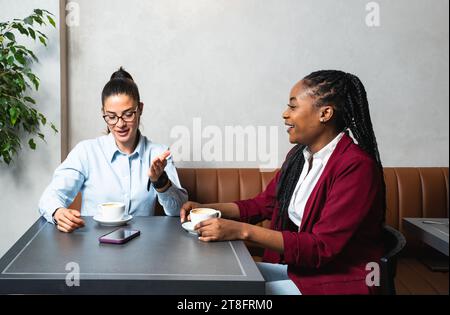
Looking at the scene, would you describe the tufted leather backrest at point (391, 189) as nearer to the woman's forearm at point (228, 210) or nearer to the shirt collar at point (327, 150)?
the woman's forearm at point (228, 210)

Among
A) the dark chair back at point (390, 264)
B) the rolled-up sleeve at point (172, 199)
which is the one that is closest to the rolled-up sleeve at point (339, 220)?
the dark chair back at point (390, 264)

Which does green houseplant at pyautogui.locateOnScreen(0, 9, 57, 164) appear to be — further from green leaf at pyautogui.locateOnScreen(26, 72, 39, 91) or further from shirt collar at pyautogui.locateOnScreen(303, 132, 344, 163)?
shirt collar at pyautogui.locateOnScreen(303, 132, 344, 163)

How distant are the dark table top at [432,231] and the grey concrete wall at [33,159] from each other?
1875 millimetres

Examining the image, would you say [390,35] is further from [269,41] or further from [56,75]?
[56,75]

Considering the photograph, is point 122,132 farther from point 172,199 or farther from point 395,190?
point 395,190

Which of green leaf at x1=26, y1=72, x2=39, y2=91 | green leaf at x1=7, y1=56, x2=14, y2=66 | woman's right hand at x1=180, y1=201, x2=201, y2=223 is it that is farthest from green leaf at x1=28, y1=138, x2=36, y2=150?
woman's right hand at x1=180, y1=201, x2=201, y2=223

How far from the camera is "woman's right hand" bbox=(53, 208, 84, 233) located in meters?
1.40

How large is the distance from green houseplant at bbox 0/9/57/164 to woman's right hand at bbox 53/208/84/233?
0.92 metres

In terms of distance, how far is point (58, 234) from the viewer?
4.49ft

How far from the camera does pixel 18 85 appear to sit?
2.29 meters

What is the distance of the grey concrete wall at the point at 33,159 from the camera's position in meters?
2.41

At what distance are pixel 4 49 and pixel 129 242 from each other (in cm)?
151
